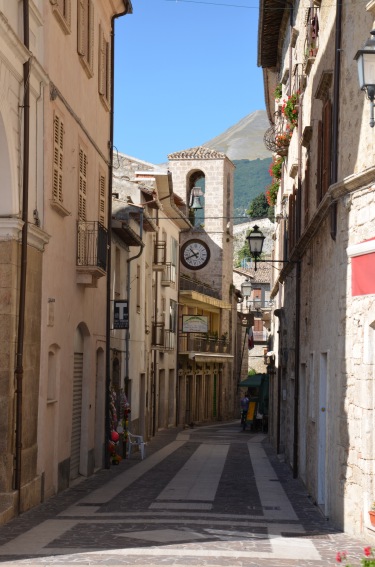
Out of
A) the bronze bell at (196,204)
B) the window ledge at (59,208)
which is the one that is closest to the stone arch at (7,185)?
the window ledge at (59,208)

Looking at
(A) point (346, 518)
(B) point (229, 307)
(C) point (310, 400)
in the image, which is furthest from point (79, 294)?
(B) point (229, 307)

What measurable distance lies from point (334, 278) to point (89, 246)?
21.8ft

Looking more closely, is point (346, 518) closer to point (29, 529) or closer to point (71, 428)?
point (29, 529)

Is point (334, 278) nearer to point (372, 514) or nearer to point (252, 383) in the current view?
point (372, 514)

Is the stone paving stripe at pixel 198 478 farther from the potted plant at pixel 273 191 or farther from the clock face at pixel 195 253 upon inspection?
the clock face at pixel 195 253

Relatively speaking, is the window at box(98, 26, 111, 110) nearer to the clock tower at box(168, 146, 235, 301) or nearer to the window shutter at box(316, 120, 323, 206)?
the window shutter at box(316, 120, 323, 206)

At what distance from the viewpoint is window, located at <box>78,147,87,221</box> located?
2023cm

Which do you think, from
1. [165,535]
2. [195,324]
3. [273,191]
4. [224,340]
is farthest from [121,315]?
[224,340]

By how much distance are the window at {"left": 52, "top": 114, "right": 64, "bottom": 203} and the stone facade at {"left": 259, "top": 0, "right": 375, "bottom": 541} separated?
412cm

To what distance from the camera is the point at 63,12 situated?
1814cm

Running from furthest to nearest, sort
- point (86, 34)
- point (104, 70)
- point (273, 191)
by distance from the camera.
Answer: point (273, 191)
point (104, 70)
point (86, 34)

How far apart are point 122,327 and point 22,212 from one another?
34.4ft

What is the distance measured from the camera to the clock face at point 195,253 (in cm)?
6125

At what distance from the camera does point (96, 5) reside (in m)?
22.3
